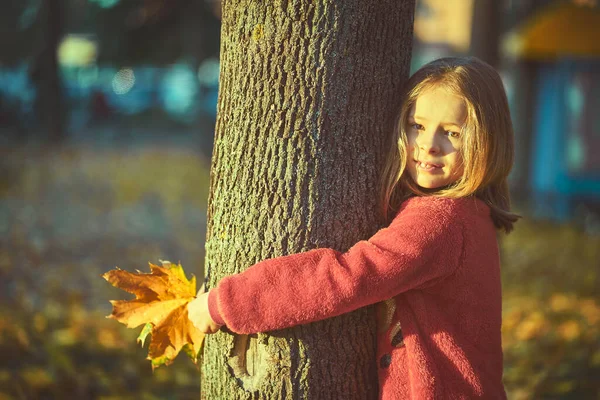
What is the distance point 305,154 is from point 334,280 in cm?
42

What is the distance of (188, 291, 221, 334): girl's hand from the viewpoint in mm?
1905

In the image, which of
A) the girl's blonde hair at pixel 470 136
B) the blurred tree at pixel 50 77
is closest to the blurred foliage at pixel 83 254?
the blurred tree at pixel 50 77

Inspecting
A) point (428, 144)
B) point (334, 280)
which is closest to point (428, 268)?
point (334, 280)

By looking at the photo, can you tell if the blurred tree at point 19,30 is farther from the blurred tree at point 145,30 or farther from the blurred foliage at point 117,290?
the blurred foliage at point 117,290

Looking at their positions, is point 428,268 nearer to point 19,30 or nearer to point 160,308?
point 160,308

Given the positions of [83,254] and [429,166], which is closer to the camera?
[429,166]

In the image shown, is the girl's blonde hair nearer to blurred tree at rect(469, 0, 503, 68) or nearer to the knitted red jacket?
the knitted red jacket

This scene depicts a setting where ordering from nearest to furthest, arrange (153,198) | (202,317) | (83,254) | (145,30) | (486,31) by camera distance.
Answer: (202,317) < (486,31) < (83,254) < (153,198) < (145,30)

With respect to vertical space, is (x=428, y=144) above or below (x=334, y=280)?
above

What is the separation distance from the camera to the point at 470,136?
1938 millimetres

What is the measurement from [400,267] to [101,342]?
10.9 ft

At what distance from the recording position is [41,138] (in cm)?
1559

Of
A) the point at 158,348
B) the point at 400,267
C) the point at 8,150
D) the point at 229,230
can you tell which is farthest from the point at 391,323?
the point at 8,150

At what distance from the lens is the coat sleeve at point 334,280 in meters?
1.81
